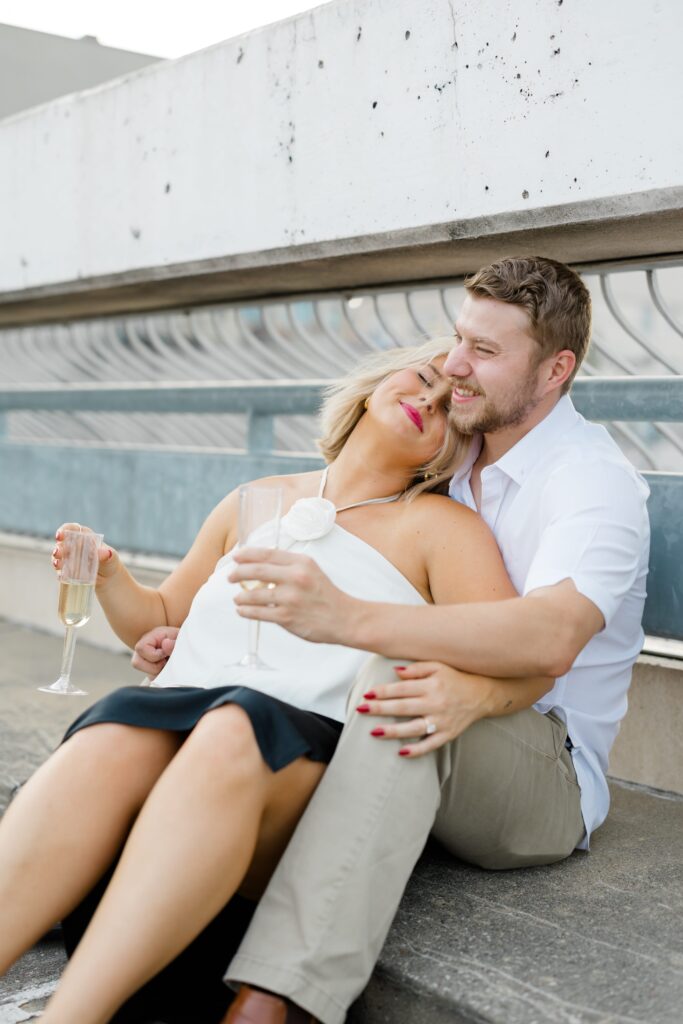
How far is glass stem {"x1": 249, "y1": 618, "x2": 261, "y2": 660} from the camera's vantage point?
1967mm

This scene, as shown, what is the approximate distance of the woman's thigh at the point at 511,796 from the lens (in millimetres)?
1996

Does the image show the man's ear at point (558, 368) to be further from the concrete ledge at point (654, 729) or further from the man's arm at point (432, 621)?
the concrete ledge at point (654, 729)

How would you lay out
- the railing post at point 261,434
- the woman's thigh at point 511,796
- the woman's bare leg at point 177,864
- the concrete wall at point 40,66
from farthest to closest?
the concrete wall at point 40,66 < the railing post at point 261,434 < the woman's thigh at point 511,796 < the woman's bare leg at point 177,864

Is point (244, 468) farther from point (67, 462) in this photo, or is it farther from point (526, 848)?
point (526, 848)

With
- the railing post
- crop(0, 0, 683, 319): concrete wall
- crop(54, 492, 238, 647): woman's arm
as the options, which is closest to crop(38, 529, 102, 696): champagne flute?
crop(54, 492, 238, 647): woman's arm

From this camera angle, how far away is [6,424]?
19.5ft

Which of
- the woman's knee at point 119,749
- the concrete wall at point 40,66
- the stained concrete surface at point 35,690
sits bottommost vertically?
the stained concrete surface at point 35,690

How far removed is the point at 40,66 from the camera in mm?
8391

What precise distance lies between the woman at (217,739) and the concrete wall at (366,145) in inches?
23.9

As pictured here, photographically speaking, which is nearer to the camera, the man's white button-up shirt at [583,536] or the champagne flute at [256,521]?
the champagne flute at [256,521]

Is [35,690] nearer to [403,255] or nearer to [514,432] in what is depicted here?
[403,255]

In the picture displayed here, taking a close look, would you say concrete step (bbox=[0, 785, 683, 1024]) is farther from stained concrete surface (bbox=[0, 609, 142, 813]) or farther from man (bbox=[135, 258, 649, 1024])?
stained concrete surface (bbox=[0, 609, 142, 813])

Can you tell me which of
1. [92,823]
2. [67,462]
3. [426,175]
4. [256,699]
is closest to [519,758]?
[256,699]

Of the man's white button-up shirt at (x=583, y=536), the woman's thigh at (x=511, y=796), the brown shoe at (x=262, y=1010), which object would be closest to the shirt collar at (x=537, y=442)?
the man's white button-up shirt at (x=583, y=536)
